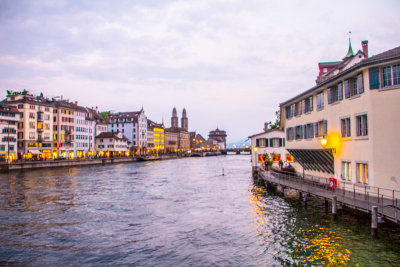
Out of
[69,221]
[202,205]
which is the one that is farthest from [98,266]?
[202,205]

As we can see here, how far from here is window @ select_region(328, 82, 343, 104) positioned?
30047 millimetres

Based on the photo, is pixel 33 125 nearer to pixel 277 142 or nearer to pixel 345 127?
pixel 277 142

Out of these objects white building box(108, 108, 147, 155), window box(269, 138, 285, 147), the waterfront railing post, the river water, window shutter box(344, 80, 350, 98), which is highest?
white building box(108, 108, 147, 155)

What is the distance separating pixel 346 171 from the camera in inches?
1164

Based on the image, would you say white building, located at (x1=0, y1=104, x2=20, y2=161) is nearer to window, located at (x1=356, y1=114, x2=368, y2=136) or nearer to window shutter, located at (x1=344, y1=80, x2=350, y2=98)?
window shutter, located at (x1=344, y1=80, x2=350, y2=98)

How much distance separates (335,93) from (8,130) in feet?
279

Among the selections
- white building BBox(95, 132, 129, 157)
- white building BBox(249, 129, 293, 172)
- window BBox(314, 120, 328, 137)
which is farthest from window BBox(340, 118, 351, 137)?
white building BBox(95, 132, 129, 157)

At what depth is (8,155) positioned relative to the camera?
299 feet

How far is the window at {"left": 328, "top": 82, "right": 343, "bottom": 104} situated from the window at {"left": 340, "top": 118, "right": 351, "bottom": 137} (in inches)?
80.4

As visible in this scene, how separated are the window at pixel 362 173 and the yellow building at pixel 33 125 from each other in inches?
3874

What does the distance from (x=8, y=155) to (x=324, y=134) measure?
85.7m

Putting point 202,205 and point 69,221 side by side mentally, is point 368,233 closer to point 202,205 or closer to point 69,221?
point 202,205

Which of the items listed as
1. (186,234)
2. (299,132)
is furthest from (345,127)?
(186,234)

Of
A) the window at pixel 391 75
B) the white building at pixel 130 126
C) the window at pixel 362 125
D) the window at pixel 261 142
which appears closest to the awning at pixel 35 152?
the window at pixel 261 142
